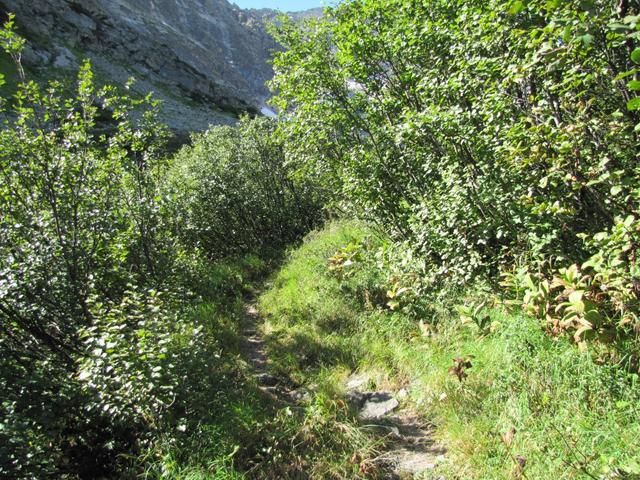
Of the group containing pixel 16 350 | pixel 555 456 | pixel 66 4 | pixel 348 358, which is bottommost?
pixel 348 358

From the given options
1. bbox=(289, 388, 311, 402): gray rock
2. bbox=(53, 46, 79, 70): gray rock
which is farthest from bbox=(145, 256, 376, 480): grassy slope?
bbox=(53, 46, 79, 70): gray rock

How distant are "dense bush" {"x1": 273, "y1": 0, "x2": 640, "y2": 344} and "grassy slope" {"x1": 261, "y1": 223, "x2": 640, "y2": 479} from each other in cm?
88

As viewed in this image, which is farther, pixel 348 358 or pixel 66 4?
pixel 66 4

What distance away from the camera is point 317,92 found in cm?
685

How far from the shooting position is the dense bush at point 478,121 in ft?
11.1

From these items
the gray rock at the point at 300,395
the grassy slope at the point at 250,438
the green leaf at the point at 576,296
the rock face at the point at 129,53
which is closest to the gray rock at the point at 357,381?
the grassy slope at the point at 250,438

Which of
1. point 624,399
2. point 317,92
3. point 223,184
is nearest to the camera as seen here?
point 624,399

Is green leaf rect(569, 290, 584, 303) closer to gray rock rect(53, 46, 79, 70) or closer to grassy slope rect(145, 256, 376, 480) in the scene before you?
grassy slope rect(145, 256, 376, 480)

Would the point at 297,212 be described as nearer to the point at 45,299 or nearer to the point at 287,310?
the point at 287,310

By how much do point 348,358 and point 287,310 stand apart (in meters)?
2.60

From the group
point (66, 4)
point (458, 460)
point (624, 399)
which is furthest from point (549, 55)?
point (66, 4)

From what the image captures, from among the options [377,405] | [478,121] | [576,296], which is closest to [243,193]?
[478,121]

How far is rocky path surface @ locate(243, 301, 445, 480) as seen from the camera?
3.61 m

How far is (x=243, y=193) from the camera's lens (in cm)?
1561
